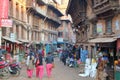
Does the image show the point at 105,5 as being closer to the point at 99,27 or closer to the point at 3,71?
the point at 99,27

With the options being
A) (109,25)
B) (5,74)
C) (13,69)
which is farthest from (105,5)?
(5,74)

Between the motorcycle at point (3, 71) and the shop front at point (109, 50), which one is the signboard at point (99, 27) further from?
the motorcycle at point (3, 71)

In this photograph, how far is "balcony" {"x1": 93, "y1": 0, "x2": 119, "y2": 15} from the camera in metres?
20.5

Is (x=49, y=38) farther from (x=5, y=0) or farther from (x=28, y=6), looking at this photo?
(x=5, y=0)

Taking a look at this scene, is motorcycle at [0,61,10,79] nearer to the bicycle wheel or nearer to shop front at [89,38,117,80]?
the bicycle wheel

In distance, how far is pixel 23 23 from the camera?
39375 millimetres

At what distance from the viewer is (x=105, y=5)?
22.1 m

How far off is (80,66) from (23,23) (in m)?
12.1

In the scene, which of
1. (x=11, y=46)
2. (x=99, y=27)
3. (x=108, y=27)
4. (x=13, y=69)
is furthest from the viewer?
(x=11, y=46)

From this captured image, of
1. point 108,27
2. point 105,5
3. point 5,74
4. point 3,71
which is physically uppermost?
point 105,5

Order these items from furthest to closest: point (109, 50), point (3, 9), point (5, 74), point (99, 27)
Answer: point (3, 9) → point (99, 27) → point (109, 50) → point (5, 74)

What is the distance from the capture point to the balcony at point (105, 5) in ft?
67.4

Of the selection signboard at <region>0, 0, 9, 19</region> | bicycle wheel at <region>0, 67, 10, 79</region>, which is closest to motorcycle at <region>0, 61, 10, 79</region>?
bicycle wheel at <region>0, 67, 10, 79</region>

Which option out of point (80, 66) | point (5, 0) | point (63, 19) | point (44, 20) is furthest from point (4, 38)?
point (63, 19)
